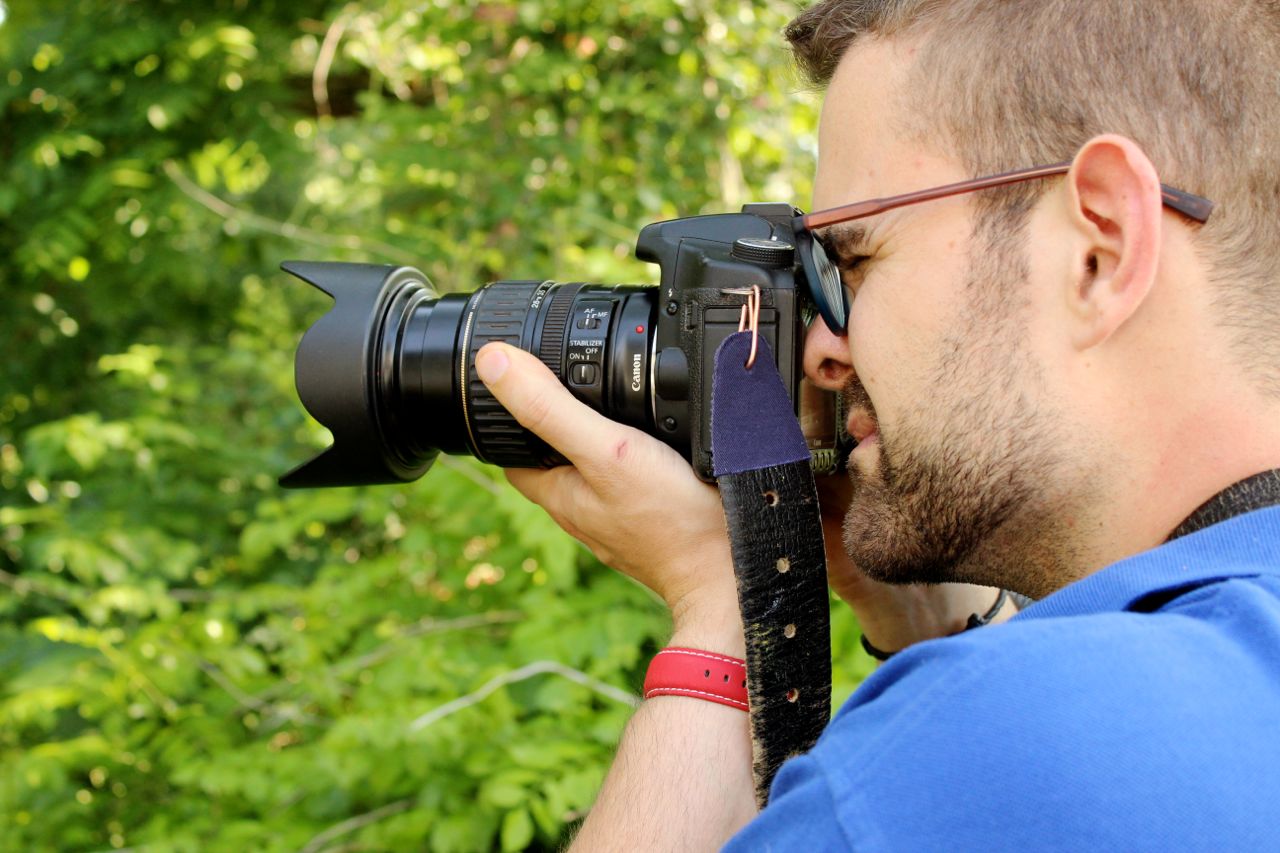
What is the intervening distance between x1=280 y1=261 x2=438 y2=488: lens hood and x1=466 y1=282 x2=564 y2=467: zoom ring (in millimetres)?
109

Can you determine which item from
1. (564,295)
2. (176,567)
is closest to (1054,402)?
Result: (564,295)

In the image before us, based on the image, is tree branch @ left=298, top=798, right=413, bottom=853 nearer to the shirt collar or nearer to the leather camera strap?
the leather camera strap

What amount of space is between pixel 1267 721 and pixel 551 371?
848 mm

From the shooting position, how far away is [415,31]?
283cm

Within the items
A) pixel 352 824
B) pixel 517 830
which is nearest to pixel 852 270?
pixel 517 830

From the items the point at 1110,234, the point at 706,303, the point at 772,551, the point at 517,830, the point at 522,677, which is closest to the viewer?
the point at 1110,234

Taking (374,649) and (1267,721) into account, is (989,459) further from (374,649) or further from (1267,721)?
(374,649)

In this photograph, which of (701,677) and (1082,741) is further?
(701,677)

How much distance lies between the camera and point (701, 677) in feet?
3.49

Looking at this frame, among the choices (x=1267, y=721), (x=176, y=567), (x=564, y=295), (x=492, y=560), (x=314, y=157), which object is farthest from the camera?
(x=314, y=157)

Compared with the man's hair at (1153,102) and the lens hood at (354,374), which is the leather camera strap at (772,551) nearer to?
the man's hair at (1153,102)

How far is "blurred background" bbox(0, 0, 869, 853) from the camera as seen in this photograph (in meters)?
1.93

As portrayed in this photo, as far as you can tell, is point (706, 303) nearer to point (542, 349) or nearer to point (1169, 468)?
point (542, 349)

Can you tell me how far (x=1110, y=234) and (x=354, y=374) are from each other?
34.1 inches
